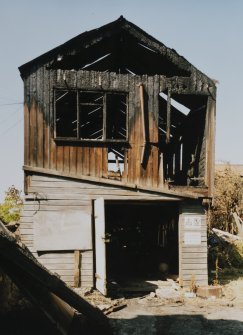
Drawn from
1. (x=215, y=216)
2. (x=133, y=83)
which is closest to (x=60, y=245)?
(x=133, y=83)

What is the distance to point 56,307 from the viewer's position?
5469mm

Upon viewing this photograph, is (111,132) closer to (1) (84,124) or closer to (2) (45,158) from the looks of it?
(1) (84,124)

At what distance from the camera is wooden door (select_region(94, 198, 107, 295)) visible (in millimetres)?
10539

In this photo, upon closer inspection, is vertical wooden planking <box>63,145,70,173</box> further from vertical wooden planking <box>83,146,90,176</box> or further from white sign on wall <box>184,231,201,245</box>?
white sign on wall <box>184,231,201,245</box>

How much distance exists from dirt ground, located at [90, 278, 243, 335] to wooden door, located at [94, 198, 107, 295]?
975 millimetres

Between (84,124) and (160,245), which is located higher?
(84,124)

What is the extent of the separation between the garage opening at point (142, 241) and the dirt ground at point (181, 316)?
3349mm

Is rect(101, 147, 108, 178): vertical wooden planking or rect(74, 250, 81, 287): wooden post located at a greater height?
rect(101, 147, 108, 178): vertical wooden planking

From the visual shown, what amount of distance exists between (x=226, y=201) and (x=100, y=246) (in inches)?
659

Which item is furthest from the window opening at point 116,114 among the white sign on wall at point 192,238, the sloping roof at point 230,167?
the sloping roof at point 230,167

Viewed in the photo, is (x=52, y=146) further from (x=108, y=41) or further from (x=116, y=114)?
(x=116, y=114)

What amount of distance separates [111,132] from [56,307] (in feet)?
52.2

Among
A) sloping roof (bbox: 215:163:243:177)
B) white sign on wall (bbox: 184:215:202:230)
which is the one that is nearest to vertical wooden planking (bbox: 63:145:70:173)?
white sign on wall (bbox: 184:215:202:230)

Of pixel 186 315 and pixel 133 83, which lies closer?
pixel 186 315
